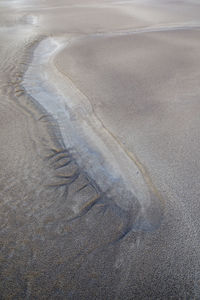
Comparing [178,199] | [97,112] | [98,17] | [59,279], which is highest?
[98,17]

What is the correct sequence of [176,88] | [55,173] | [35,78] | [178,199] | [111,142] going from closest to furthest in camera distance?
[178,199] → [55,173] → [111,142] → [176,88] → [35,78]

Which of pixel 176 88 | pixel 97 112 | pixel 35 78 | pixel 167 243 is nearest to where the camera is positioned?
pixel 167 243

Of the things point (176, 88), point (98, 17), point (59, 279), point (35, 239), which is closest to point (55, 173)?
point (35, 239)

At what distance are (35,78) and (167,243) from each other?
3922mm

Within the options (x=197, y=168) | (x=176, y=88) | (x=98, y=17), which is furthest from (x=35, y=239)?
(x=98, y=17)

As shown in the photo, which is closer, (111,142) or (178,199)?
(178,199)

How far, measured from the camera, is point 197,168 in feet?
8.57

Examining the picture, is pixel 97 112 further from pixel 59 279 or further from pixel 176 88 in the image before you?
pixel 59 279

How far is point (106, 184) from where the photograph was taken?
2510 mm

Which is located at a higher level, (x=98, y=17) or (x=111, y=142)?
(x=98, y=17)

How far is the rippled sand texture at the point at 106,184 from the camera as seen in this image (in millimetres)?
1759

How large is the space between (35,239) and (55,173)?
31.2 inches

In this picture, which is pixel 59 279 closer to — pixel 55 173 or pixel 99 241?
pixel 99 241

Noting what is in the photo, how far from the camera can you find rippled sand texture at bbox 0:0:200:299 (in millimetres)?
1759
